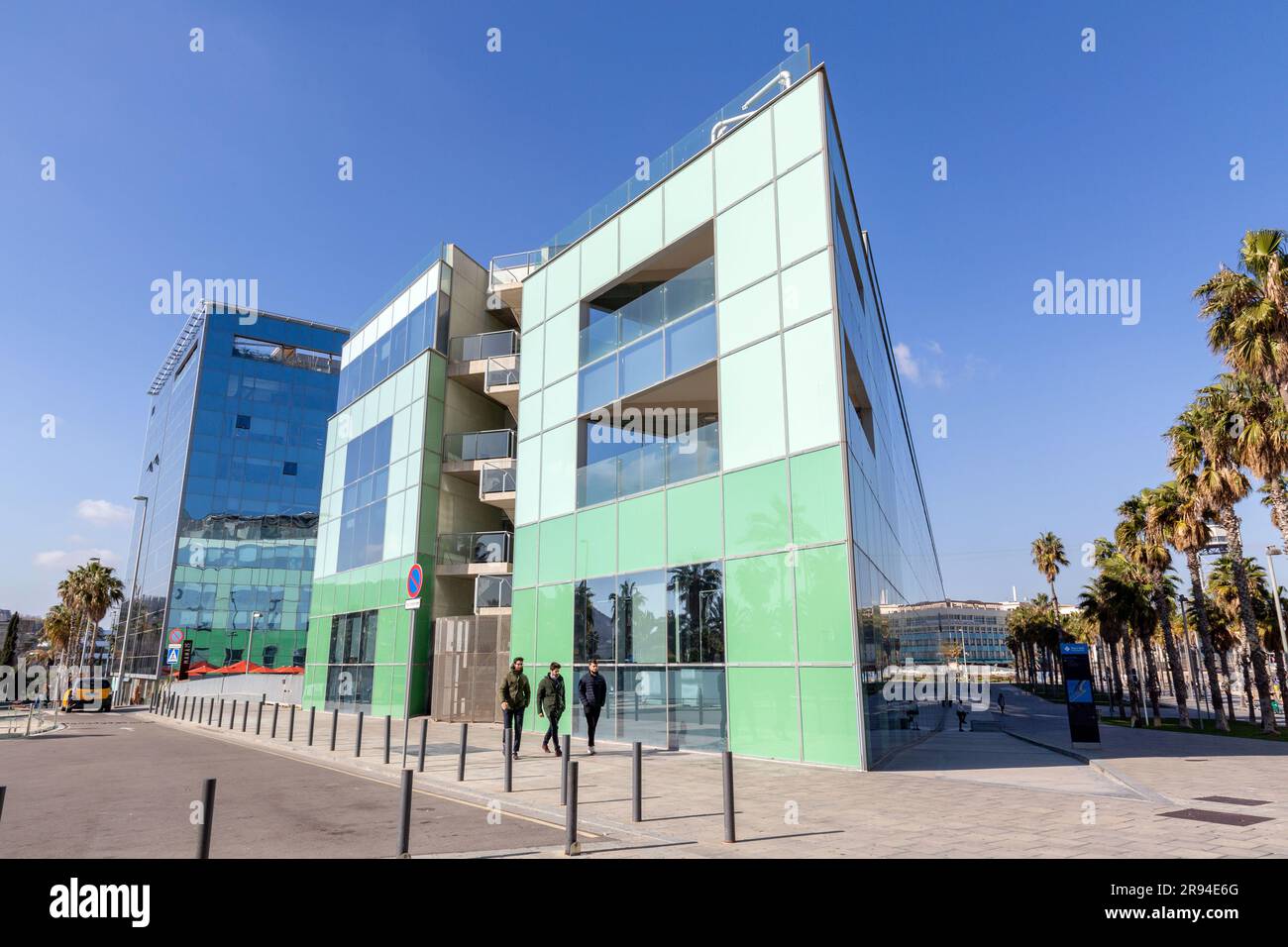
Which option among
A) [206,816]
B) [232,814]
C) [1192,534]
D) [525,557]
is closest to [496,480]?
[525,557]

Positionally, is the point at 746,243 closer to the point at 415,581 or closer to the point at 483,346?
the point at 415,581

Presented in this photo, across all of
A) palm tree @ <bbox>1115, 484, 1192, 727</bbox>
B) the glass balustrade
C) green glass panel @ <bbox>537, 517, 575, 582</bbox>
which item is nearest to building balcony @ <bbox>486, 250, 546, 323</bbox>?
the glass balustrade

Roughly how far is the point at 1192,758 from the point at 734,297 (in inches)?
537

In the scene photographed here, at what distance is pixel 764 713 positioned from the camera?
537 inches

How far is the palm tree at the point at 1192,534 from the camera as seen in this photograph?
28.0 meters

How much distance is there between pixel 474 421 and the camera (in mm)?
28953

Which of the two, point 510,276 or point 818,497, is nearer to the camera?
point 818,497

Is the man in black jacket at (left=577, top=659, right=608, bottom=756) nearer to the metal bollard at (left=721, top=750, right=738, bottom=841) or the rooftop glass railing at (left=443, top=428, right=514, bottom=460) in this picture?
the metal bollard at (left=721, top=750, right=738, bottom=841)

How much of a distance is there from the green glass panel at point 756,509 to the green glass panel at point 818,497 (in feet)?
1.06

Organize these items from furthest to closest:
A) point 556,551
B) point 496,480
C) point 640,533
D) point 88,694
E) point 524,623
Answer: point 88,694 → point 496,480 → point 524,623 → point 556,551 → point 640,533

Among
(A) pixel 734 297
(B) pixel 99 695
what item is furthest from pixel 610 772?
(B) pixel 99 695

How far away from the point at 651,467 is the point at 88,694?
41.4 metres

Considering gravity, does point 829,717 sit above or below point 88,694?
above

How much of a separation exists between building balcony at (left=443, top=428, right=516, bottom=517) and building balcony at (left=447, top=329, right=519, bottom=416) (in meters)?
1.53
